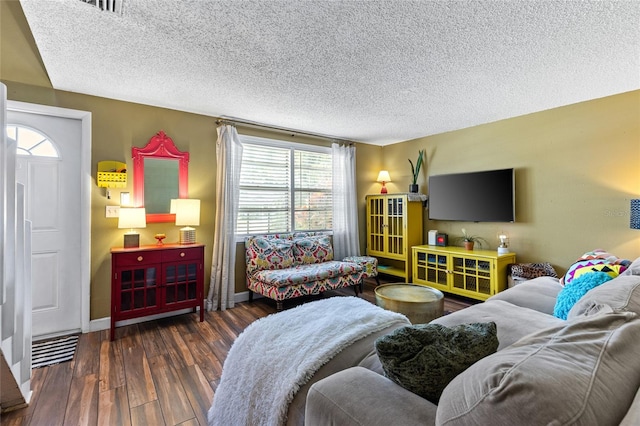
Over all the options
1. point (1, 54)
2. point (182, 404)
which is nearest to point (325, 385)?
point (182, 404)

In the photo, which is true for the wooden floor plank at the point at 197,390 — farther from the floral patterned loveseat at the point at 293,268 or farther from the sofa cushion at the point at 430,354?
the sofa cushion at the point at 430,354

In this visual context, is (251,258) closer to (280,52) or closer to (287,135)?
(287,135)

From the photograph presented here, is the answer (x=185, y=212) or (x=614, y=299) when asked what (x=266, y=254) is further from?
(x=614, y=299)

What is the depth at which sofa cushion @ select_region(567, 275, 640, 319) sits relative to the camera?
117cm

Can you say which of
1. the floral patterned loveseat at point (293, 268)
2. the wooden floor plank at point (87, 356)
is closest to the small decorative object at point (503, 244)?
the floral patterned loveseat at point (293, 268)

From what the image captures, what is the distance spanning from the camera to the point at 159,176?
3.25 meters

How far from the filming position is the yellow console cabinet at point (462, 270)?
346cm

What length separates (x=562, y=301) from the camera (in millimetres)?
1745

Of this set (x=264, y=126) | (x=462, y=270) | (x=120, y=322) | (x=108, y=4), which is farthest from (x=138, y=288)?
(x=462, y=270)

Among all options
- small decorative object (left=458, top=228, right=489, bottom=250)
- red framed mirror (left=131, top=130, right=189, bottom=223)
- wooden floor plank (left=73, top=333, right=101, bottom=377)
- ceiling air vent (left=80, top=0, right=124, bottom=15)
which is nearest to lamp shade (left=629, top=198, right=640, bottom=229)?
small decorative object (left=458, top=228, right=489, bottom=250)

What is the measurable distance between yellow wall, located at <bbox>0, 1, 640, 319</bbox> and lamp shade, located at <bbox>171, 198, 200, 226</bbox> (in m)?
0.31

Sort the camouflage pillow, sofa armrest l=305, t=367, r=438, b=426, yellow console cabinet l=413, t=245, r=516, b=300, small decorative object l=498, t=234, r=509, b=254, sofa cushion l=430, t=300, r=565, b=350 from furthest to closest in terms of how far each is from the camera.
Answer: small decorative object l=498, t=234, r=509, b=254 → yellow console cabinet l=413, t=245, r=516, b=300 → the camouflage pillow → sofa cushion l=430, t=300, r=565, b=350 → sofa armrest l=305, t=367, r=438, b=426

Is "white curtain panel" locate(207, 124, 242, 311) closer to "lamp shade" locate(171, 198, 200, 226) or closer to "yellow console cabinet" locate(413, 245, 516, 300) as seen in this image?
"lamp shade" locate(171, 198, 200, 226)

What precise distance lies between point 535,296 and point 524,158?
2.17 metres
